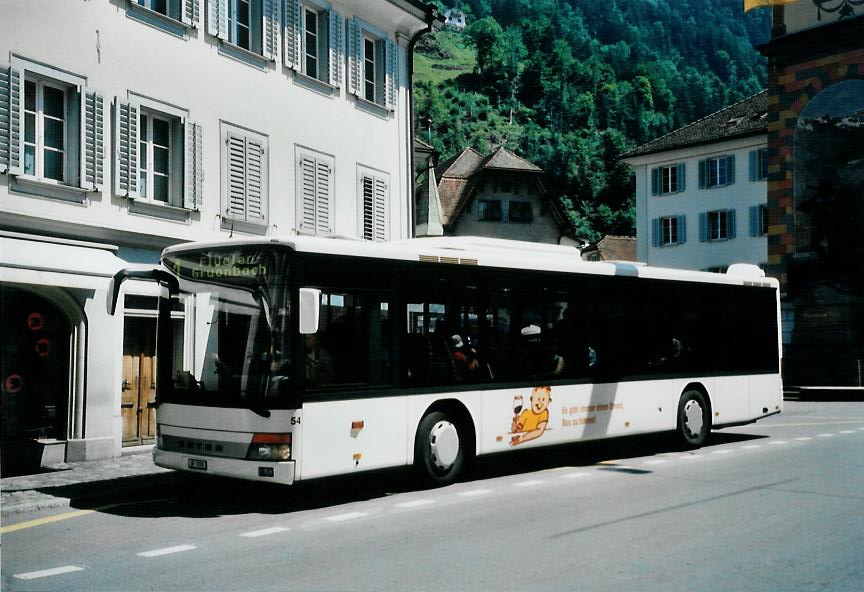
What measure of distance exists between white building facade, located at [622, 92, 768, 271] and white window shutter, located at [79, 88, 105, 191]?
140 ft

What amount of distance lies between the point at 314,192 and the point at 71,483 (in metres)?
9.45

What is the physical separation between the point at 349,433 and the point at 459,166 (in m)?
69.5

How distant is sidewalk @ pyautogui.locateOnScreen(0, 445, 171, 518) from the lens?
411 inches

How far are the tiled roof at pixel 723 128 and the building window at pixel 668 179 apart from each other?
4.07ft

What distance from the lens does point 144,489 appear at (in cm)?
1158

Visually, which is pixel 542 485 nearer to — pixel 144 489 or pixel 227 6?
pixel 144 489

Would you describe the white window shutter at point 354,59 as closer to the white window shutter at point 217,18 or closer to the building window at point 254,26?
A: the building window at point 254,26

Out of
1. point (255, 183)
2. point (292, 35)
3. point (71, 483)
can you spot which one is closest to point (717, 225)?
point (292, 35)

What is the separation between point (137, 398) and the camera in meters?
15.9

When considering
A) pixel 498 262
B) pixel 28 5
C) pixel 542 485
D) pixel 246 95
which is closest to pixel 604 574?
pixel 542 485

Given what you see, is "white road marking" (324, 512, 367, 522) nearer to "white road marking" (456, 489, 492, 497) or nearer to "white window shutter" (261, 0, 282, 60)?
"white road marking" (456, 489, 492, 497)

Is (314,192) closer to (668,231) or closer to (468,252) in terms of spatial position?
(468,252)

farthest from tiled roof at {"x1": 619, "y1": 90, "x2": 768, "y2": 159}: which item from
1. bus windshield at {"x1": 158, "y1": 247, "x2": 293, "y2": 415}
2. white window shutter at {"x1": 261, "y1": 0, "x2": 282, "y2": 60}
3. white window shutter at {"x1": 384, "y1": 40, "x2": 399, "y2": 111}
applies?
bus windshield at {"x1": 158, "y1": 247, "x2": 293, "y2": 415}

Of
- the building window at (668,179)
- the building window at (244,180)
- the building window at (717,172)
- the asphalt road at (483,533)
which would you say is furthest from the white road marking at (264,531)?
the building window at (668,179)
